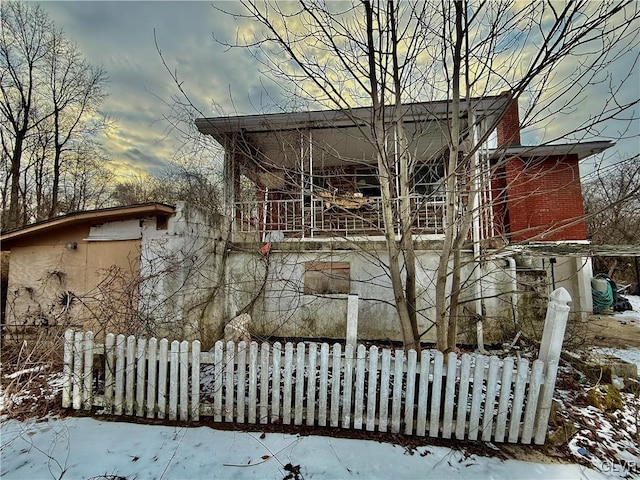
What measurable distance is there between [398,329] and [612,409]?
3148 mm

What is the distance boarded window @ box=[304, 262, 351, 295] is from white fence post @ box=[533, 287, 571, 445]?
3.71 m

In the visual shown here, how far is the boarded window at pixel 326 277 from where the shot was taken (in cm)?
632

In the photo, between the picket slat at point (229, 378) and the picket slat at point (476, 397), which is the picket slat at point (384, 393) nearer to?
the picket slat at point (476, 397)

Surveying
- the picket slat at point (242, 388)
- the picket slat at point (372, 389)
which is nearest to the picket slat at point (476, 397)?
the picket slat at point (372, 389)

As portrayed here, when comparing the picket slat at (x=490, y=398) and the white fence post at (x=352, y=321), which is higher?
the white fence post at (x=352, y=321)

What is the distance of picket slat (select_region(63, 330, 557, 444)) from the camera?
9.46 feet

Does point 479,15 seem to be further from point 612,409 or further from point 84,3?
point 84,3

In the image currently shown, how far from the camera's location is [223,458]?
8.70ft

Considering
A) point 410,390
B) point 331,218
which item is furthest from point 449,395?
point 331,218

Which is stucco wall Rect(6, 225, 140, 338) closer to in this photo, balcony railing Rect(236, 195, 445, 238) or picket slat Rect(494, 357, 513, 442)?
balcony railing Rect(236, 195, 445, 238)

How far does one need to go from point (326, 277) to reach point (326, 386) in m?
3.42

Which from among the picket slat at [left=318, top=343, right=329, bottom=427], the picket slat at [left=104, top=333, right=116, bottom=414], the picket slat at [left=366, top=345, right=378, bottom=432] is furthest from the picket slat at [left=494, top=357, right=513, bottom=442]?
the picket slat at [left=104, top=333, right=116, bottom=414]

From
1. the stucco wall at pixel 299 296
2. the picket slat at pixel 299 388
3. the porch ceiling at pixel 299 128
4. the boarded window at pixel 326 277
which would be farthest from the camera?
the boarded window at pixel 326 277

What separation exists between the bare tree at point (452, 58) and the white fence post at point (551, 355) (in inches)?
32.8
